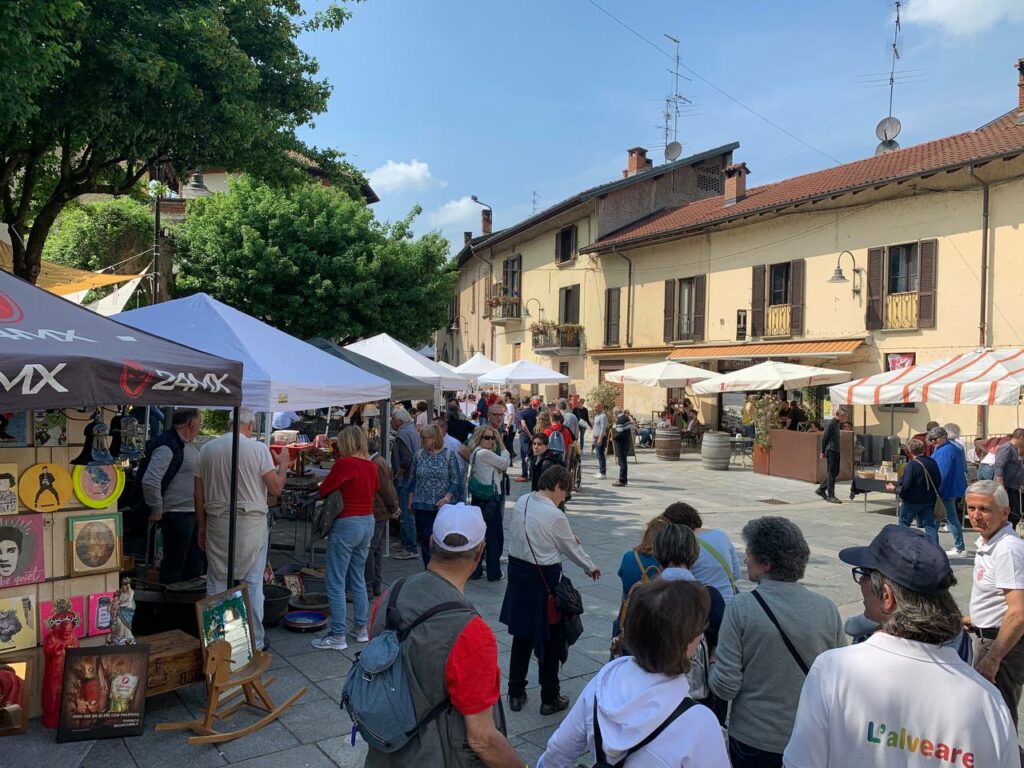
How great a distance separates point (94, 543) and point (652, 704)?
3662 millimetres

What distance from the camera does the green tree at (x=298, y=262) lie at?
67.8ft

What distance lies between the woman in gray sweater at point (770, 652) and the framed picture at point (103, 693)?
3104mm

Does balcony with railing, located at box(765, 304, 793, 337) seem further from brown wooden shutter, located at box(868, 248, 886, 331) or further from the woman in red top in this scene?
the woman in red top

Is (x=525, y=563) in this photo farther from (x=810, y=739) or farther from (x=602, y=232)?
(x=602, y=232)

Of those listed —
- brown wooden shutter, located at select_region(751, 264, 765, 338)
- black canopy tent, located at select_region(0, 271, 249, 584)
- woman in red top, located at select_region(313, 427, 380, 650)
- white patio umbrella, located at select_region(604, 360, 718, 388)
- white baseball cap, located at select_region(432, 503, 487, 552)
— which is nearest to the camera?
white baseball cap, located at select_region(432, 503, 487, 552)

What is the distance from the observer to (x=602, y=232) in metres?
27.7

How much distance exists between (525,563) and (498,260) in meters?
32.1

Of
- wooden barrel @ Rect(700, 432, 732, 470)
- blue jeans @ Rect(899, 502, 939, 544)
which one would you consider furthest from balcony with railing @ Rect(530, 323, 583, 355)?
blue jeans @ Rect(899, 502, 939, 544)

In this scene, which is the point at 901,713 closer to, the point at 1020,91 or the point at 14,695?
the point at 14,695

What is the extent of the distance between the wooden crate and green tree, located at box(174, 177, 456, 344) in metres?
17.3

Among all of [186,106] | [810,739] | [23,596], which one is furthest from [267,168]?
[810,739]

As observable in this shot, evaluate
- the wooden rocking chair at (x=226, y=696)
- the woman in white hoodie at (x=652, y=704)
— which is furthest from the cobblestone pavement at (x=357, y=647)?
the woman in white hoodie at (x=652, y=704)

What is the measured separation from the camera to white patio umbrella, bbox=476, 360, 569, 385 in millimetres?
18922

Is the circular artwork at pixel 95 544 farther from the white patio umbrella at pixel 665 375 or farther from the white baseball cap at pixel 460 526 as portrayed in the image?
the white patio umbrella at pixel 665 375
